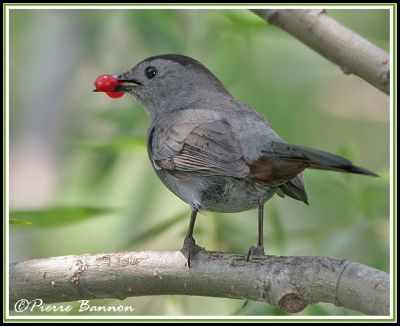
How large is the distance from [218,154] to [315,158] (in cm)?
85

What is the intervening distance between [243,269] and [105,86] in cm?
233

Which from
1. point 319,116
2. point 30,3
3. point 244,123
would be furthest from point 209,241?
point 319,116

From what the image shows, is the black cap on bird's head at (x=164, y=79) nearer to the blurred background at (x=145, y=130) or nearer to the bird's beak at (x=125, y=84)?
the bird's beak at (x=125, y=84)

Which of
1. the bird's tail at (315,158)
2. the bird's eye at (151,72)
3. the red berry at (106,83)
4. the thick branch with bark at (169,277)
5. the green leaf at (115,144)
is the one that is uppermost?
the bird's eye at (151,72)

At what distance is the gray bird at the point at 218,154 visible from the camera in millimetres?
4117

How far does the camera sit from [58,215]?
4.46m

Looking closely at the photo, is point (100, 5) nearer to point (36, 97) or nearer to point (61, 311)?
point (61, 311)

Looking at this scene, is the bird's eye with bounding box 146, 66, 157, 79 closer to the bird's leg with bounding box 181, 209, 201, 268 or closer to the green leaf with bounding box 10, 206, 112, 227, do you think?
the green leaf with bounding box 10, 206, 112, 227

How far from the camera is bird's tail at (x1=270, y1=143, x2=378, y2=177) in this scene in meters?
3.47

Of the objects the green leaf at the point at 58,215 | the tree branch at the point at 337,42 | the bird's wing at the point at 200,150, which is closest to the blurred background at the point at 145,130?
the green leaf at the point at 58,215

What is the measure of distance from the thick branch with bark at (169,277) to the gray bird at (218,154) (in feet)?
0.48

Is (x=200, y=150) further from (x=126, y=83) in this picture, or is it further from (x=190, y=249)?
(x=126, y=83)

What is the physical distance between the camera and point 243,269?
3801 mm

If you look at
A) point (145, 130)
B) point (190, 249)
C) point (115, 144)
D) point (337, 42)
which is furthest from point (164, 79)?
point (190, 249)
